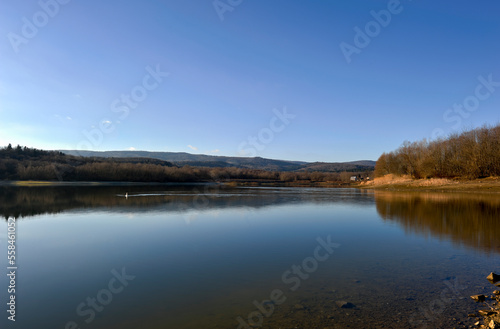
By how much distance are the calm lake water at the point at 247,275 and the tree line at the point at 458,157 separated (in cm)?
3409

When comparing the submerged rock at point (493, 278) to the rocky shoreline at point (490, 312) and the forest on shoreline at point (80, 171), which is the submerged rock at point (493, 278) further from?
the forest on shoreline at point (80, 171)

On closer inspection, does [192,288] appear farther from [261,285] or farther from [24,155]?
[24,155]

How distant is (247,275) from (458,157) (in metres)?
51.1

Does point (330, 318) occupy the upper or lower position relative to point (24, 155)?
lower

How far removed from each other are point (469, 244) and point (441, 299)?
6.68 metres

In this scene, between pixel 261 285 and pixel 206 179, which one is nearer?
pixel 261 285

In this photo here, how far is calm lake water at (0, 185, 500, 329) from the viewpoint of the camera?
5.55m

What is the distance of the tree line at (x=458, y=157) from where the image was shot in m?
43.0

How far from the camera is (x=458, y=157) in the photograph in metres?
47.6

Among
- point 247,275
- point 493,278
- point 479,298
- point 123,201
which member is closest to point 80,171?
point 123,201

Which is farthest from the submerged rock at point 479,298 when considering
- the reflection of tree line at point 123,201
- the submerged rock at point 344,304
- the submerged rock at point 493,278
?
the reflection of tree line at point 123,201

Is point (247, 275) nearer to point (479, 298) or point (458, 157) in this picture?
point (479, 298)

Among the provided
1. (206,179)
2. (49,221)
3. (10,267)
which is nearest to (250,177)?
(206,179)

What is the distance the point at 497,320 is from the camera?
4.94 metres
